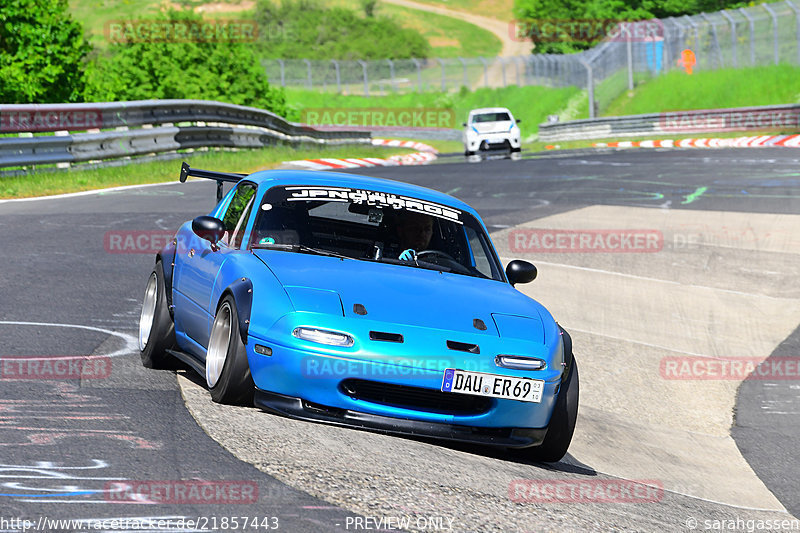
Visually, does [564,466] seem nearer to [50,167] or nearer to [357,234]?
[357,234]

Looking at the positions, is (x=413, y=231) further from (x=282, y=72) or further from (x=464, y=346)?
(x=282, y=72)

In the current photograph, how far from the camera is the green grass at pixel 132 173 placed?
1720cm

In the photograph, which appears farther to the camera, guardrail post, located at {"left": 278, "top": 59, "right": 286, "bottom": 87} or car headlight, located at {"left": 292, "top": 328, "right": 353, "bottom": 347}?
guardrail post, located at {"left": 278, "top": 59, "right": 286, "bottom": 87}

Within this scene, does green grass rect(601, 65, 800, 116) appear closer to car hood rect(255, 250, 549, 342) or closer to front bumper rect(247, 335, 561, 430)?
car hood rect(255, 250, 549, 342)

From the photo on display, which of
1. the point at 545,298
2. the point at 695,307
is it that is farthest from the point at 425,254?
the point at 695,307

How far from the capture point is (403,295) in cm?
608

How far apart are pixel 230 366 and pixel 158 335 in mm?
1507

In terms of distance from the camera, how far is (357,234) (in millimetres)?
7195

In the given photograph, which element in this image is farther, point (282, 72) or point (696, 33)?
point (282, 72)

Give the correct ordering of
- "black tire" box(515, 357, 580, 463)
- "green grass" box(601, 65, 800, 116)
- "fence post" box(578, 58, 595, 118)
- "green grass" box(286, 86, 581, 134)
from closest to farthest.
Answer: "black tire" box(515, 357, 580, 463)
"green grass" box(601, 65, 800, 116)
"fence post" box(578, 58, 595, 118)
"green grass" box(286, 86, 581, 134)

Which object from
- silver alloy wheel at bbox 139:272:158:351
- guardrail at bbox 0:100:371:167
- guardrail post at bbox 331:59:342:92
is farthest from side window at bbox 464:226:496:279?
guardrail post at bbox 331:59:342:92

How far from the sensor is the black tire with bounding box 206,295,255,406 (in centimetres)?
579

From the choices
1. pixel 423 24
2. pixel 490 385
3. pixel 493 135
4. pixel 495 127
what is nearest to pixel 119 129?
pixel 490 385

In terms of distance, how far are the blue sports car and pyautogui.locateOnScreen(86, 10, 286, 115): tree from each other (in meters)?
24.3
